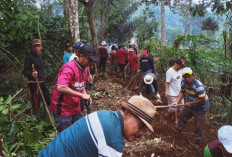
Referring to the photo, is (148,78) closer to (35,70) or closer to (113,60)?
(35,70)

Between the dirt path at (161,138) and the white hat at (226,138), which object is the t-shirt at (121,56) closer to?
the dirt path at (161,138)

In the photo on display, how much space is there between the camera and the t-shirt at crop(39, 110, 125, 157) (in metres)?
1.39

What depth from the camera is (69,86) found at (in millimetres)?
2891


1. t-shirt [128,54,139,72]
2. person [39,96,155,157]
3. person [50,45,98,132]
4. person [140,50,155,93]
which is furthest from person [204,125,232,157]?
t-shirt [128,54,139,72]

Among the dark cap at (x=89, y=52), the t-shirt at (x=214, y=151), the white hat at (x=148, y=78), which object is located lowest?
the t-shirt at (x=214, y=151)

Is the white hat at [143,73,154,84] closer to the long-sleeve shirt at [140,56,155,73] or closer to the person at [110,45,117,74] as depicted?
the long-sleeve shirt at [140,56,155,73]

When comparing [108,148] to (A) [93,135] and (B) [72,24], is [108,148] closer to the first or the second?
(A) [93,135]

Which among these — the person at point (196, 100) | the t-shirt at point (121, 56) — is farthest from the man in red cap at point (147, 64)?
the person at point (196, 100)

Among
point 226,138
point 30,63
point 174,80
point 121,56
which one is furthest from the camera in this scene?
point 121,56

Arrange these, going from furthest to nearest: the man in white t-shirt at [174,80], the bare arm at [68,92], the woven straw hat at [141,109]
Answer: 1. the man in white t-shirt at [174,80]
2. the bare arm at [68,92]
3. the woven straw hat at [141,109]

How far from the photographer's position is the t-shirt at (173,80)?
5285mm

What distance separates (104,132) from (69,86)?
1.64 metres

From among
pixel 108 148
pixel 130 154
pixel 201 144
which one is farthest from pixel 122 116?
pixel 201 144

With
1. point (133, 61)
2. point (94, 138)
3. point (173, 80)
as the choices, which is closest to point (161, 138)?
point (173, 80)
